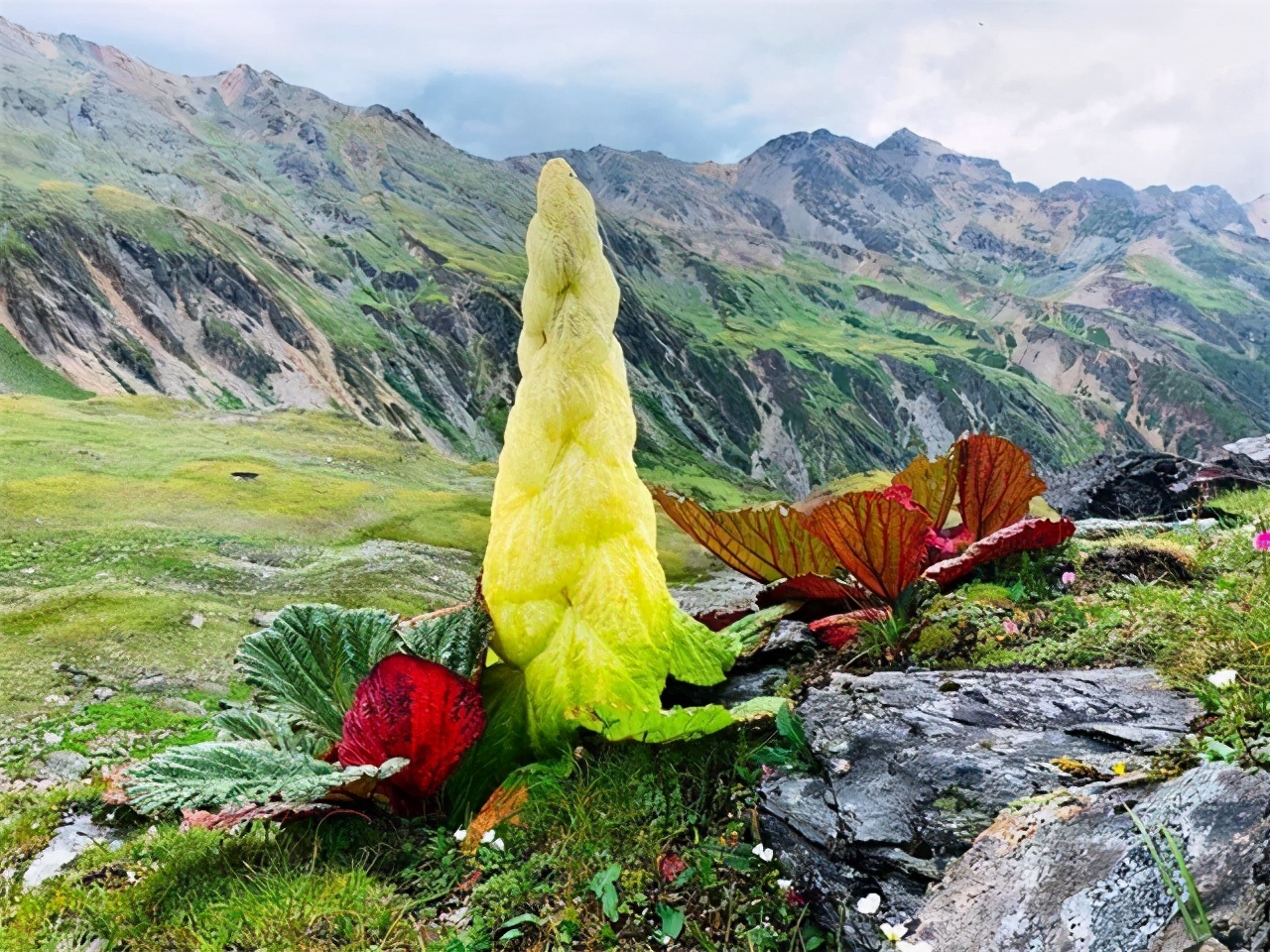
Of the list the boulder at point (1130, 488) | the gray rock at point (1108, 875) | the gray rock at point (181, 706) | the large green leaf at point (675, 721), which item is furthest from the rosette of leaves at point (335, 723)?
the boulder at point (1130, 488)

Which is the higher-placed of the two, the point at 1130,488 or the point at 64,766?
the point at 1130,488

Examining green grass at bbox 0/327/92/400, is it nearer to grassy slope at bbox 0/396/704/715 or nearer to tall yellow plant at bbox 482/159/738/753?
grassy slope at bbox 0/396/704/715

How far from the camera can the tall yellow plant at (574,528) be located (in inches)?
134

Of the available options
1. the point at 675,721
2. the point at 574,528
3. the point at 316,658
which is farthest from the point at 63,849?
the point at 675,721

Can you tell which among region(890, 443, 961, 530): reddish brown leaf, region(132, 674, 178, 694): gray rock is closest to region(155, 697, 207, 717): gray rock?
region(132, 674, 178, 694): gray rock

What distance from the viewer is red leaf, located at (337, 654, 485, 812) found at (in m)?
3.09

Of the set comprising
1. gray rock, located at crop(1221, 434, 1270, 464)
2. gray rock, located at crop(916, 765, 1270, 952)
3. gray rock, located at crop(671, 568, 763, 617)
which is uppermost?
gray rock, located at crop(1221, 434, 1270, 464)

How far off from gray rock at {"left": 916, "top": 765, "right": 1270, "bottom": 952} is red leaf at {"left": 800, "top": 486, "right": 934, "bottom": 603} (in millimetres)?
1580

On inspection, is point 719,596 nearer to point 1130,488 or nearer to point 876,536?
point 1130,488

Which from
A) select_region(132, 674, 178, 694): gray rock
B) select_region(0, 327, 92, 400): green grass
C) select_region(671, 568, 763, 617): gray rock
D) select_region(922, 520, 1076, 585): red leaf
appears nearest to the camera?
select_region(922, 520, 1076, 585): red leaf

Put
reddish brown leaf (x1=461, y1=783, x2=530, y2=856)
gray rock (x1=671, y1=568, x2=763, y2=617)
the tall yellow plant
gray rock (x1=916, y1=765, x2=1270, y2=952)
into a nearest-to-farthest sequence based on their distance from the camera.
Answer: gray rock (x1=916, y1=765, x2=1270, y2=952) < reddish brown leaf (x1=461, y1=783, x2=530, y2=856) < the tall yellow plant < gray rock (x1=671, y1=568, x2=763, y2=617)

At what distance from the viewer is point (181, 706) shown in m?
5.43

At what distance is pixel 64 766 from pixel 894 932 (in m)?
4.67

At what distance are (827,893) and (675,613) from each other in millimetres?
1552
